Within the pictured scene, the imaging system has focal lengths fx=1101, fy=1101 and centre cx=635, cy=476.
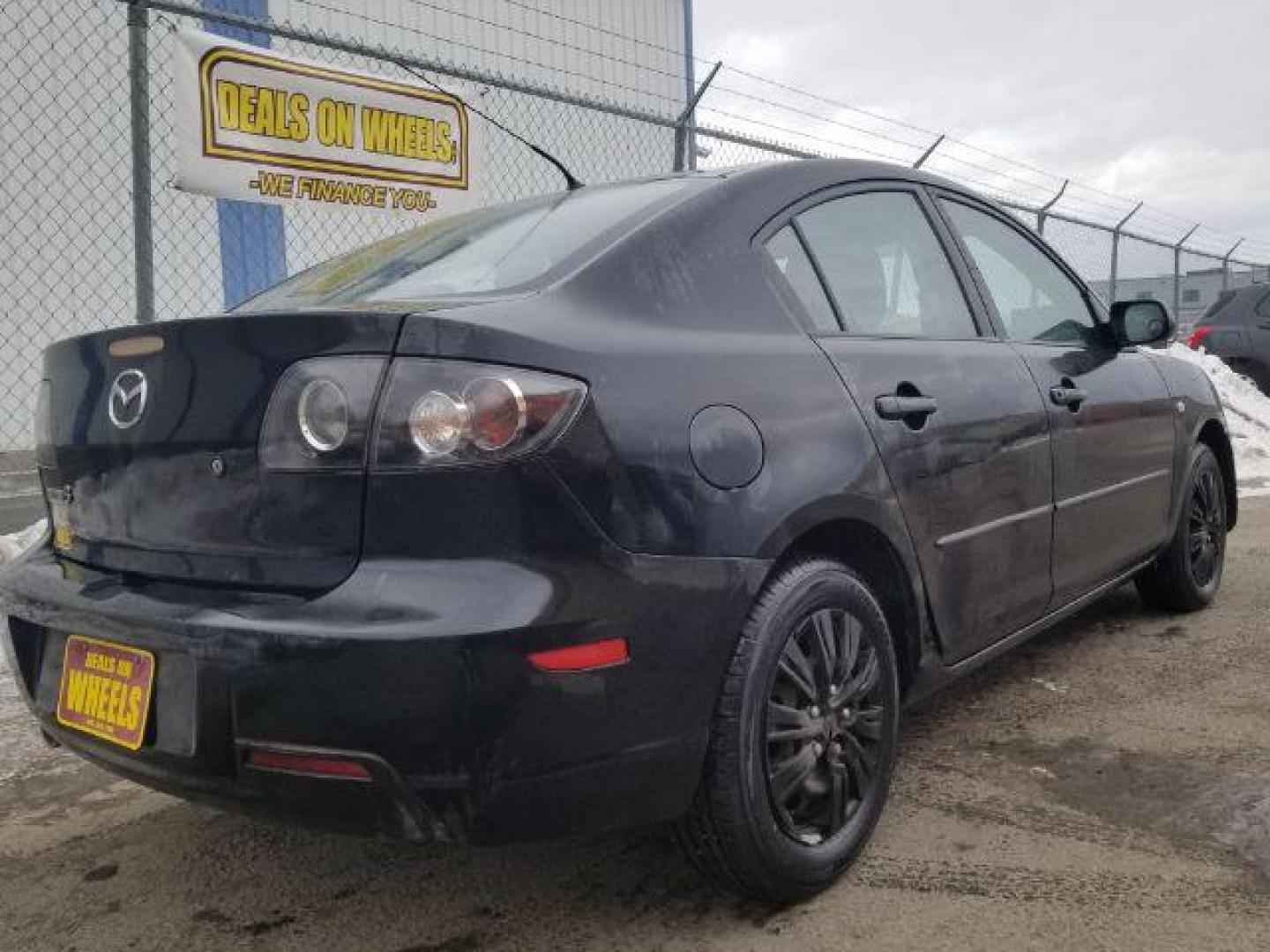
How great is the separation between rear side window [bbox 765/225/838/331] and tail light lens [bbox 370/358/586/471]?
2.66ft

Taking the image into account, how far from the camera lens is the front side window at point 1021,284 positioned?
308cm

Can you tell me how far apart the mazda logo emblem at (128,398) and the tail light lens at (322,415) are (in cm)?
33

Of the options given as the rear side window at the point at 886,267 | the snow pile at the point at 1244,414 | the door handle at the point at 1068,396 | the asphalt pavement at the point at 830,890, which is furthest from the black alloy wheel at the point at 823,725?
the snow pile at the point at 1244,414

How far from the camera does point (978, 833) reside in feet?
7.80

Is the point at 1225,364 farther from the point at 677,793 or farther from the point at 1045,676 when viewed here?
the point at 677,793

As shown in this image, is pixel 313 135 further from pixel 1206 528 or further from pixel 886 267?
pixel 1206 528

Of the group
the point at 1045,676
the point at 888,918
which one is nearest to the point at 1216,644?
the point at 1045,676

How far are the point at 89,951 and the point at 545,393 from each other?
139 centimetres

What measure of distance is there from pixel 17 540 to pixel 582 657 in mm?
3885

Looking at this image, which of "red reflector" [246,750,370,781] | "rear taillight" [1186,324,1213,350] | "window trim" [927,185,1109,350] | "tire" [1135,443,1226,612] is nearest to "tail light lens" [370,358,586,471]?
"red reflector" [246,750,370,781]

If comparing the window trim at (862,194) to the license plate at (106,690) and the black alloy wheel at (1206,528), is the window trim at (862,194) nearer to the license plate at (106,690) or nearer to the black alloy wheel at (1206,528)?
the license plate at (106,690)

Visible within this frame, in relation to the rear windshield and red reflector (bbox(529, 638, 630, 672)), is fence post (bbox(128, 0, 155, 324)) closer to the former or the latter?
the rear windshield

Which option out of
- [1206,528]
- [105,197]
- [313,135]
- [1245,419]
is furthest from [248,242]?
[1245,419]

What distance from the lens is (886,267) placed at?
8.91 feet
